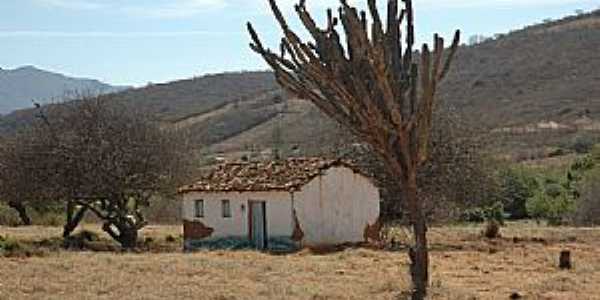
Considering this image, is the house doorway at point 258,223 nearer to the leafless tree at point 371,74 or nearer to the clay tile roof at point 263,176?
the clay tile roof at point 263,176

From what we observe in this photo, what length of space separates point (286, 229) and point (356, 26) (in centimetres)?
1791

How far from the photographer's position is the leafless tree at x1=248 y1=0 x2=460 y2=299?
16953 millimetres

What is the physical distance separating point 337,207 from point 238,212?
343 cm

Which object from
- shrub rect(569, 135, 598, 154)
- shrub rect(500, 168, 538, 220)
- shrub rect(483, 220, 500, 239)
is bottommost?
shrub rect(483, 220, 500, 239)

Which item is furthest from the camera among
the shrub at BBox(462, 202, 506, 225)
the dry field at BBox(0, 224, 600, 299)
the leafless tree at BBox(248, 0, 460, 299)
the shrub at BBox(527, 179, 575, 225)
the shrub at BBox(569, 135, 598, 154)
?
the shrub at BBox(569, 135, 598, 154)

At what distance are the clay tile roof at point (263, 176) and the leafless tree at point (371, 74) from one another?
1591cm

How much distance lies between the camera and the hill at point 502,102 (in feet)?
244

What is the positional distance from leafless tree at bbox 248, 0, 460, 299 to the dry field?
2.68m

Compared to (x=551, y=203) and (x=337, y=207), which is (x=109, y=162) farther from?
(x=551, y=203)

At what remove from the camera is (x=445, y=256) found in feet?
95.2

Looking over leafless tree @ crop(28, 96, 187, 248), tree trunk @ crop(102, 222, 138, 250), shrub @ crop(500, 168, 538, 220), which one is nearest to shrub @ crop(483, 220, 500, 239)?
leafless tree @ crop(28, 96, 187, 248)

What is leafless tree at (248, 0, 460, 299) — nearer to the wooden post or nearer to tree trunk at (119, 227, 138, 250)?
the wooden post

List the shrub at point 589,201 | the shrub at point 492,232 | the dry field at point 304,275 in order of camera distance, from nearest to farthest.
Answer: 1. the dry field at point 304,275
2. the shrub at point 492,232
3. the shrub at point 589,201

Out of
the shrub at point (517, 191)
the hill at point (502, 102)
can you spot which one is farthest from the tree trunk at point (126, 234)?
the hill at point (502, 102)
